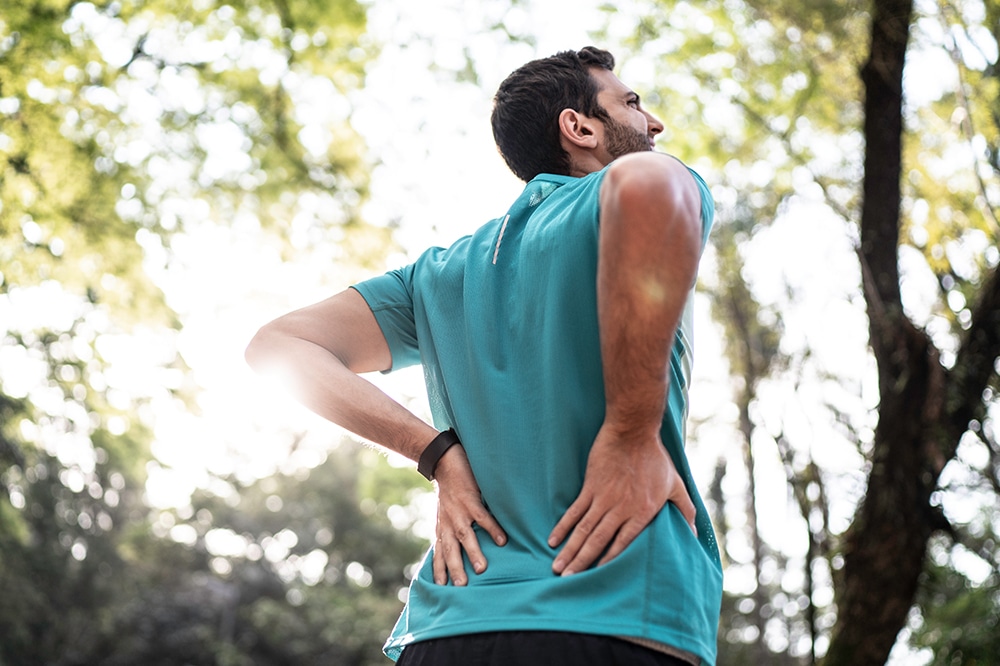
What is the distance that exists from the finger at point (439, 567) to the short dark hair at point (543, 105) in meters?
0.76

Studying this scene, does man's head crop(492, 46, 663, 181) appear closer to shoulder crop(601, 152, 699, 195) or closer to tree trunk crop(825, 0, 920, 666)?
shoulder crop(601, 152, 699, 195)

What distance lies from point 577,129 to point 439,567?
2.77ft

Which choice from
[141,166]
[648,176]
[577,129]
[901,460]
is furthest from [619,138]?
[141,166]

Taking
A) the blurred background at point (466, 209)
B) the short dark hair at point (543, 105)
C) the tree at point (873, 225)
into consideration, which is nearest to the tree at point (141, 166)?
the blurred background at point (466, 209)

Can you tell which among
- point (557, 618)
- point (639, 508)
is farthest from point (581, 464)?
point (557, 618)

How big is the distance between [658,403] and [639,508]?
0.46 ft

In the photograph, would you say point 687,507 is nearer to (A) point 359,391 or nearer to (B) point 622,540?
(B) point 622,540

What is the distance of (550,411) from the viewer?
121cm

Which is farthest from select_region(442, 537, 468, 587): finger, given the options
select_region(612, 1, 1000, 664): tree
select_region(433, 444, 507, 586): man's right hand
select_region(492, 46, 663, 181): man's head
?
select_region(612, 1, 1000, 664): tree

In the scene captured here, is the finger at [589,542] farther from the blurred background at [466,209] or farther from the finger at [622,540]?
the blurred background at [466,209]

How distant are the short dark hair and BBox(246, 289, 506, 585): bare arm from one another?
1.46 ft

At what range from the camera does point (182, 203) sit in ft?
25.3

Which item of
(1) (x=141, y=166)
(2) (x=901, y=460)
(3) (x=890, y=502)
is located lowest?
(3) (x=890, y=502)

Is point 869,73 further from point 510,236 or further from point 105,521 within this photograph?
point 105,521
